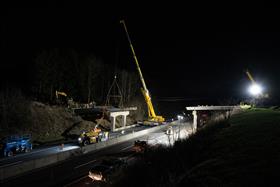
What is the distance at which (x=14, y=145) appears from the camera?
30000 mm

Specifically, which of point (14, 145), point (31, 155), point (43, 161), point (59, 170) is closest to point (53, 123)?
point (14, 145)

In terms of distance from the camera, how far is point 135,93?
98.2 m

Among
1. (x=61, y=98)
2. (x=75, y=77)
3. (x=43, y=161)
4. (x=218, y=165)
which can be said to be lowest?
(x=43, y=161)

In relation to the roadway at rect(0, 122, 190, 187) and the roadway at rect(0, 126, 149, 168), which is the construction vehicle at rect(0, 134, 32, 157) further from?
the roadway at rect(0, 122, 190, 187)

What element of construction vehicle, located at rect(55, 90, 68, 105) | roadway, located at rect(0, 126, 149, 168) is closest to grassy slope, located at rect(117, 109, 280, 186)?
roadway, located at rect(0, 126, 149, 168)

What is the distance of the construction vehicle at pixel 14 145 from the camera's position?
1141 inches

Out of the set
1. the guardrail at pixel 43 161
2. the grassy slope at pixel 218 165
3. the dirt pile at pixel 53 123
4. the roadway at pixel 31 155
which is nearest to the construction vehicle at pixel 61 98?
the dirt pile at pixel 53 123

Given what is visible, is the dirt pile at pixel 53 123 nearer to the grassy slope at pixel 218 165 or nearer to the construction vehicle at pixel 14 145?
the construction vehicle at pixel 14 145

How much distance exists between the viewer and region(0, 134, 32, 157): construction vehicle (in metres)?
29.0

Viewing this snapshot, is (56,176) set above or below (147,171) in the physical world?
below

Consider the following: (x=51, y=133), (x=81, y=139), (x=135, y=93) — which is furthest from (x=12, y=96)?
(x=135, y=93)

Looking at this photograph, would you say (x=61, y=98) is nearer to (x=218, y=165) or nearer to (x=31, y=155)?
Result: (x=31, y=155)

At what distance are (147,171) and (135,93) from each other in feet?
281

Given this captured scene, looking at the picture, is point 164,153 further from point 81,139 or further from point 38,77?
point 38,77
